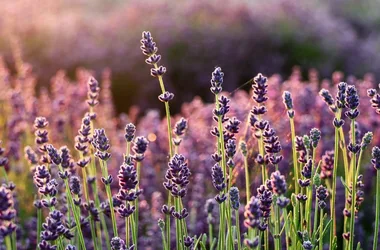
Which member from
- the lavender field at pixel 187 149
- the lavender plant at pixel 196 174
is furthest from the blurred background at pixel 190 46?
the lavender plant at pixel 196 174

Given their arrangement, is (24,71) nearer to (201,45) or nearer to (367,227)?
(367,227)

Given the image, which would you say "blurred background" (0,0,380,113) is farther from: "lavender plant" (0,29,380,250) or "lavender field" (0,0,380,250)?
"lavender plant" (0,29,380,250)

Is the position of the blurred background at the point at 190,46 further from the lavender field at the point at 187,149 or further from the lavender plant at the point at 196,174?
the lavender plant at the point at 196,174

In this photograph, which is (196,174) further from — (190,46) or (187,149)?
(190,46)

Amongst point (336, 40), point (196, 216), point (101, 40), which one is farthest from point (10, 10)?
point (196, 216)

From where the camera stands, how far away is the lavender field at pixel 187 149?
224 cm

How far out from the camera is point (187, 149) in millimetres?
5230

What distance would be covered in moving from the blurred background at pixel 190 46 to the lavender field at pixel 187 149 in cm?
3

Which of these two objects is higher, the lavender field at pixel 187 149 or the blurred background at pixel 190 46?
the blurred background at pixel 190 46

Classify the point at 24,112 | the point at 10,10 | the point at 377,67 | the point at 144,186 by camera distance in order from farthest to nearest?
the point at 10,10 → the point at 377,67 → the point at 24,112 → the point at 144,186

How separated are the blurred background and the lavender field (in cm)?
3

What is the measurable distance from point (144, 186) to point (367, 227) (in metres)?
1.61

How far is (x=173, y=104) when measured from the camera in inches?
368

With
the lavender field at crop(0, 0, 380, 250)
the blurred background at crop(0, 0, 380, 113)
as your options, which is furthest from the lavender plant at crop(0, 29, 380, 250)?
the blurred background at crop(0, 0, 380, 113)
